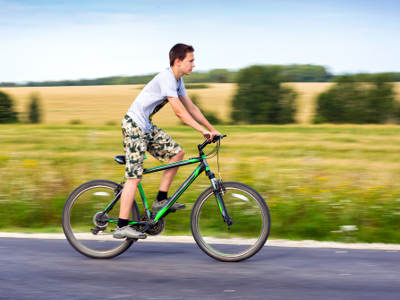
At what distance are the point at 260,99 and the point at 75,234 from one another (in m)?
28.5

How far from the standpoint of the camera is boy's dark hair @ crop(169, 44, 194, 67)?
17.7 ft

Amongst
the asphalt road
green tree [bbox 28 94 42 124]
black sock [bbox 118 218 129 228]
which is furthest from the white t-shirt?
green tree [bbox 28 94 42 124]

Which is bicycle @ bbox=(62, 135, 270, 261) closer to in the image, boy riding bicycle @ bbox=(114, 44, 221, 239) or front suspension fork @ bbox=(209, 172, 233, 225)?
front suspension fork @ bbox=(209, 172, 233, 225)

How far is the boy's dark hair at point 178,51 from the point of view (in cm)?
541

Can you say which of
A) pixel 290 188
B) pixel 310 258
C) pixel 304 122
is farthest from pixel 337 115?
pixel 310 258

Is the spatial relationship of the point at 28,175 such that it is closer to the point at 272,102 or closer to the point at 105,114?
the point at 272,102

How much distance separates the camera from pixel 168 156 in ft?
18.6

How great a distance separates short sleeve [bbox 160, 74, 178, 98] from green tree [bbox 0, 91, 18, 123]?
3083 cm

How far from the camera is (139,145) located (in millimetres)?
5531

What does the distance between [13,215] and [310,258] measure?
385cm

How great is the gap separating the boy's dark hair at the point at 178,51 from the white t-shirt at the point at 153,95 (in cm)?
10

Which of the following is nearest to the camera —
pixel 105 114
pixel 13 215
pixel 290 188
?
pixel 13 215

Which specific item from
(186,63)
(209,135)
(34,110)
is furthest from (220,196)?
(34,110)

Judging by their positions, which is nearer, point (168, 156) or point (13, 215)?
point (168, 156)
